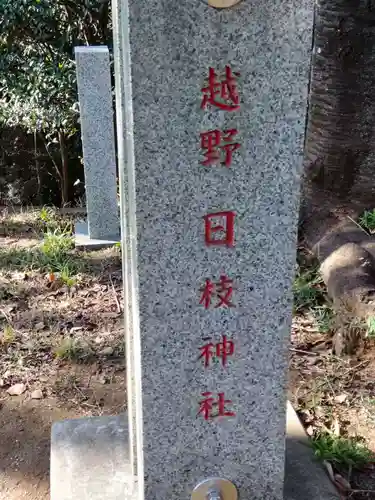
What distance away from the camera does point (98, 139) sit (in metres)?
5.11

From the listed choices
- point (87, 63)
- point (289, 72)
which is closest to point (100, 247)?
point (87, 63)

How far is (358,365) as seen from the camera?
129 inches

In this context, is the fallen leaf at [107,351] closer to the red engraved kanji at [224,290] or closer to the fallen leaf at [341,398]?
the fallen leaf at [341,398]

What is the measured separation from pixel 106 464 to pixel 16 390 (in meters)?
0.99

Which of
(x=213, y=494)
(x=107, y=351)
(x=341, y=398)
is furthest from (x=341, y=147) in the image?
(x=213, y=494)

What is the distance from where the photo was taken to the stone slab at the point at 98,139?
4.91 m

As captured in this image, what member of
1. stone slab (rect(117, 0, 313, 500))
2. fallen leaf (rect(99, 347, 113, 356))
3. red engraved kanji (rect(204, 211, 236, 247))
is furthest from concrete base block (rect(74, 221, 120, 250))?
red engraved kanji (rect(204, 211, 236, 247))

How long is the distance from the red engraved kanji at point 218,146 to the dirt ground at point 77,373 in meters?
1.54

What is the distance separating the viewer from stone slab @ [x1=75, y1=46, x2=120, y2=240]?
491 cm

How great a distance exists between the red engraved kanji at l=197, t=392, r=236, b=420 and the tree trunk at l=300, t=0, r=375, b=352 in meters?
1.78

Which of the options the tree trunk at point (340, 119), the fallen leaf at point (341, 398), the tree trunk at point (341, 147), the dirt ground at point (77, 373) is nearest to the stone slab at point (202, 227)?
the dirt ground at point (77, 373)

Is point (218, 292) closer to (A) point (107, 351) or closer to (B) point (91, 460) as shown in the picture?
(B) point (91, 460)

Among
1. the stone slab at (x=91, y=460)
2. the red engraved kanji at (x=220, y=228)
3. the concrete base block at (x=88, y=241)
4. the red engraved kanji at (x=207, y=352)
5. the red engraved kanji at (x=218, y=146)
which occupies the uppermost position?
the red engraved kanji at (x=218, y=146)

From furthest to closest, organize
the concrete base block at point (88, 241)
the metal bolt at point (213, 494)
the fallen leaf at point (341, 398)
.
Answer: the concrete base block at point (88, 241) → the fallen leaf at point (341, 398) → the metal bolt at point (213, 494)
